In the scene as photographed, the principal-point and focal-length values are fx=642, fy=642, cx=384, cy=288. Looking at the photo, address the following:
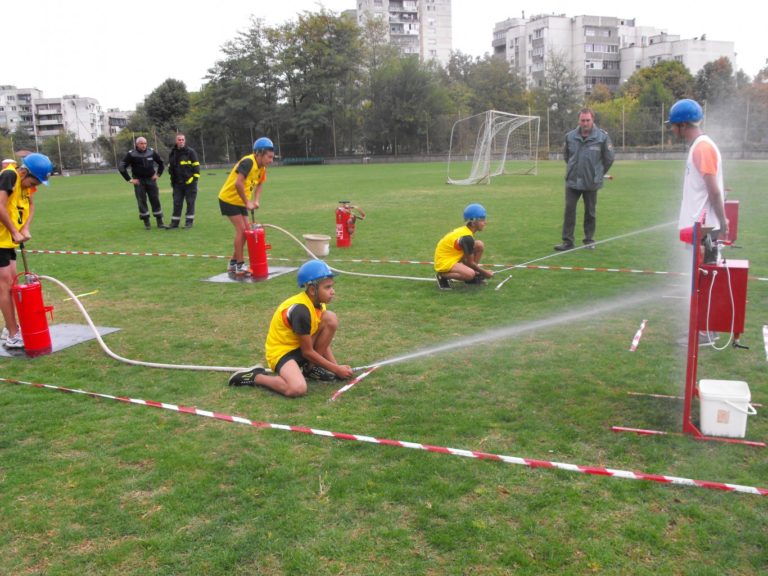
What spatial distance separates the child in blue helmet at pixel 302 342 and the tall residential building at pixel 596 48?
324 ft

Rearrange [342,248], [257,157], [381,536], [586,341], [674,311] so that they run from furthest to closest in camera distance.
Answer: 1. [342,248]
2. [257,157]
3. [674,311]
4. [586,341]
5. [381,536]

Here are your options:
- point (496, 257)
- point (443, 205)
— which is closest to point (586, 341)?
point (496, 257)

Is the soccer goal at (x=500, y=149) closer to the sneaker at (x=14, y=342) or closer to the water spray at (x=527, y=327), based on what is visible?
the water spray at (x=527, y=327)

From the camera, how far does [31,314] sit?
6441 mm

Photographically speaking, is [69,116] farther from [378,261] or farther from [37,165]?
[37,165]

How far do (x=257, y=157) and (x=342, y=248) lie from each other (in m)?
3.36

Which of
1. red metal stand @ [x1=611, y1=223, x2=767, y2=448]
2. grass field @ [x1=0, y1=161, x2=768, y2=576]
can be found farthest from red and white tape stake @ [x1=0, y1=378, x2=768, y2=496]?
red metal stand @ [x1=611, y1=223, x2=767, y2=448]

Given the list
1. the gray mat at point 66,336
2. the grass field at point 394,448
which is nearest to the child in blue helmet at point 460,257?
the grass field at point 394,448

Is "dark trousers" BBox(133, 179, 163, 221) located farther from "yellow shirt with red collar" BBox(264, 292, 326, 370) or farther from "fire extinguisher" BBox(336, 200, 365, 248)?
"yellow shirt with red collar" BBox(264, 292, 326, 370)

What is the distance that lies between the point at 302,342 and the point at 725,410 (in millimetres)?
3142

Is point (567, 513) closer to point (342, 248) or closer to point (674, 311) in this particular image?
point (674, 311)

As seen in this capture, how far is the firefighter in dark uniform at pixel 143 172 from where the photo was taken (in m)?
15.7

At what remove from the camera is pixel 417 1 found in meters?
118

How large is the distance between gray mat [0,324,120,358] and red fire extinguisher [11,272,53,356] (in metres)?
0.13
